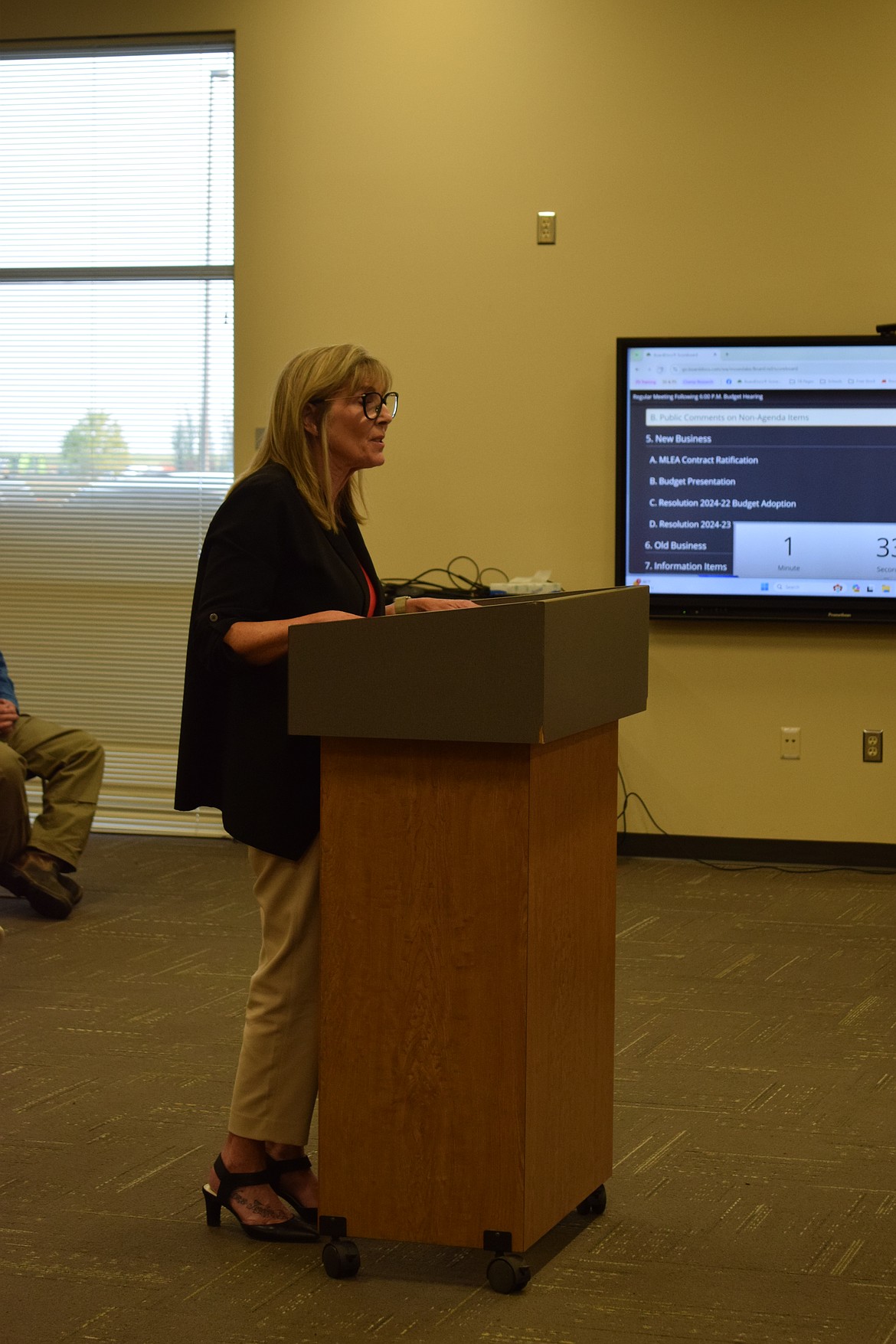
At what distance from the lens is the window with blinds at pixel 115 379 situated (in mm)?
5879

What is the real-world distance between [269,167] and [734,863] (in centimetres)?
324

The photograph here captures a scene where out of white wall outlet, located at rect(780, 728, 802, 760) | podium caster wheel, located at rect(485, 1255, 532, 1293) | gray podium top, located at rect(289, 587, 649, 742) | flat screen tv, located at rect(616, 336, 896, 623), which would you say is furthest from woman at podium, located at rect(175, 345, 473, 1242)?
white wall outlet, located at rect(780, 728, 802, 760)

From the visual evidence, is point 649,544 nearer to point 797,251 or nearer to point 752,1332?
point 797,251

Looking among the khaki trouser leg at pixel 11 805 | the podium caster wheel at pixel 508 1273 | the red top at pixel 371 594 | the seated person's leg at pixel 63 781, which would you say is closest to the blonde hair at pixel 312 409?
the red top at pixel 371 594

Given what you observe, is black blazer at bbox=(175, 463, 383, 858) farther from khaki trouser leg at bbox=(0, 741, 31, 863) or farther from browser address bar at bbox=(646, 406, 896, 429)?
browser address bar at bbox=(646, 406, 896, 429)

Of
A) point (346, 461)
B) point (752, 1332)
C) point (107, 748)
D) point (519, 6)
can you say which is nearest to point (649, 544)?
point (519, 6)

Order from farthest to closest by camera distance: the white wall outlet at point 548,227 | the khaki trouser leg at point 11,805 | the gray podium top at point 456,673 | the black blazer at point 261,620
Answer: the white wall outlet at point 548,227 < the khaki trouser leg at point 11,805 < the black blazer at point 261,620 < the gray podium top at point 456,673

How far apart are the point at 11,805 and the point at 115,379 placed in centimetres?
223

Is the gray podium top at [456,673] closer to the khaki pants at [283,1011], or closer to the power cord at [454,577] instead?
the khaki pants at [283,1011]

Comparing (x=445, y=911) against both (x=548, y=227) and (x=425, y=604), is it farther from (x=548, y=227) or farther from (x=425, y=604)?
(x=548, y=227)

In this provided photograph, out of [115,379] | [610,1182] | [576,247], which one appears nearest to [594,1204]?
[610,1182]

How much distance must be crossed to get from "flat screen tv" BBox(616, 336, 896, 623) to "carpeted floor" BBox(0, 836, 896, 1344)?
126cm

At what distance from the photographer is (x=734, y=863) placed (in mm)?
5375

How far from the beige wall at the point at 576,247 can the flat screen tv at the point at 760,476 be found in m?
0.13
